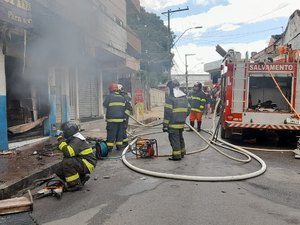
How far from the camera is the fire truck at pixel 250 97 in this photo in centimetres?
899

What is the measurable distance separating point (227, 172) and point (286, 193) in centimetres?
134

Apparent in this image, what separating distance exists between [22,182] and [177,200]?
239 cm

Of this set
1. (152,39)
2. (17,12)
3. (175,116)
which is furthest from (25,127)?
(152,39)

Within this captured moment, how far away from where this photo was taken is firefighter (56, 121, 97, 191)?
5.06 m

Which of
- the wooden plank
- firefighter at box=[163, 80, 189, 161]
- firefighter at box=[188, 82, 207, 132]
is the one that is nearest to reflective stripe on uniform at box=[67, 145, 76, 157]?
firefighter at box=[163, 80, 189, 161]

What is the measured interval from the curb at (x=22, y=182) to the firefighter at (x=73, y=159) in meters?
0.64

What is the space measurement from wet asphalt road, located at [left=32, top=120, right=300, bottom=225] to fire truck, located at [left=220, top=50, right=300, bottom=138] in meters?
2.51

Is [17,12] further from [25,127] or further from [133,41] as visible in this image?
[133,41]

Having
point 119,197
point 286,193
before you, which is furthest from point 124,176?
point 286,193

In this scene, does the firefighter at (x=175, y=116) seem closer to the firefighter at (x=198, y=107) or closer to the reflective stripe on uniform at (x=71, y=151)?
the reflective stripe on uniform at (x=71, y=151)

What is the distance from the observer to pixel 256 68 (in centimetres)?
924

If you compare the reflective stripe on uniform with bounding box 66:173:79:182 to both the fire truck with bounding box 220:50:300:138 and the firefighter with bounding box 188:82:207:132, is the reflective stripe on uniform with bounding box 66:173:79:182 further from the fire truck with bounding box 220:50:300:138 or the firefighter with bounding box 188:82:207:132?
the firefighter with bounding box 188:82:207:132

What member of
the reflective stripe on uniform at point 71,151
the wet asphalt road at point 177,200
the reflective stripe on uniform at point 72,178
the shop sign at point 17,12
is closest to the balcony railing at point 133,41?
the shop sign at point 17,12

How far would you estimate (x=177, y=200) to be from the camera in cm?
457
